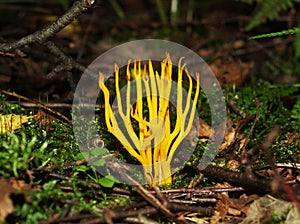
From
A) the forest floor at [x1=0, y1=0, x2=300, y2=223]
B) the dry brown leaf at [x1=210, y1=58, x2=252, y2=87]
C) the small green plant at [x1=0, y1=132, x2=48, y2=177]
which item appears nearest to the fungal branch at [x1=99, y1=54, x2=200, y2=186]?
the forest floor at [x1=0, y1=0, x2=300, y2=223]

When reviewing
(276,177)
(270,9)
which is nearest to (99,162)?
(276,177)

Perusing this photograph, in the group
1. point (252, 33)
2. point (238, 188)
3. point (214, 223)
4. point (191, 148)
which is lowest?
point (214, 223)

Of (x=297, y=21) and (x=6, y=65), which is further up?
(x=297, y=21)

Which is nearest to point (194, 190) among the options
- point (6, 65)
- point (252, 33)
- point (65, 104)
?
point (65, 104)

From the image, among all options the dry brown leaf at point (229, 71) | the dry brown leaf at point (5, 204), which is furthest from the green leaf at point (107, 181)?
the dry brown leaf at point (229, 71)

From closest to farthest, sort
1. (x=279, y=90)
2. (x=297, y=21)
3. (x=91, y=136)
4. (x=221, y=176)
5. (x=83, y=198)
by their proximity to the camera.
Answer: (x=83, y=198) → (x=221, y=176) → (x=91, y=136) → (x=279, y=90) → (x=297, y=21)

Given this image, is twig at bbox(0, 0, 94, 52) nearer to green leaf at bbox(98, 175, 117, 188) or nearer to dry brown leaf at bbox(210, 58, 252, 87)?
green leaf at bbox(98, 175, 117, 188)

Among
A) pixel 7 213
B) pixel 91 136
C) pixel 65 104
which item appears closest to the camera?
pixel 7 213

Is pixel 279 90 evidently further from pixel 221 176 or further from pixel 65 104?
pixel 65 104
